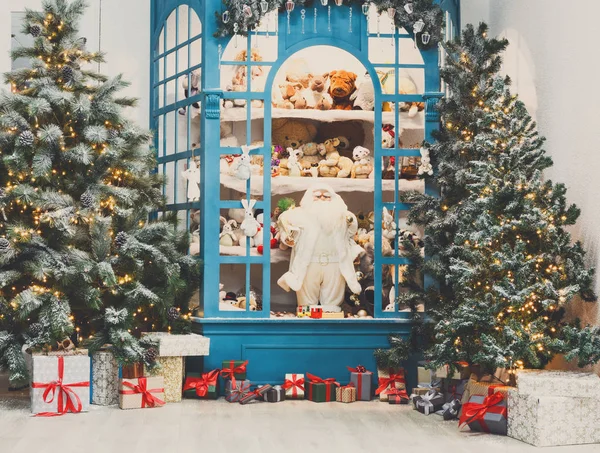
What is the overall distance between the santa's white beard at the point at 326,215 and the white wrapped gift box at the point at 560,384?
1.82 m

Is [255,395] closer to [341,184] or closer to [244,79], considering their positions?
[341,184]

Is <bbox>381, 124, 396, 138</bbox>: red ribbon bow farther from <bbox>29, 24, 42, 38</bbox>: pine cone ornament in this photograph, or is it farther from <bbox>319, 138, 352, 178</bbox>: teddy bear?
<bbox>29, 24, 42, 38</bbox>: pine cone ornament

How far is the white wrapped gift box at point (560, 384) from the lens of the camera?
461 cm

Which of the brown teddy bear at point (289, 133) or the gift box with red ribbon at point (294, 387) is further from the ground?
the brown teddy bear at point (289, 133)

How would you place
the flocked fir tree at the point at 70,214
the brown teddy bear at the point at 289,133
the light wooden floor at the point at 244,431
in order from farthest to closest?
1. the brown teddy bear at the point at 289,133
2. the flocked fir tree at the point at 70,214
3. the light wooden floor at the point at 244,431

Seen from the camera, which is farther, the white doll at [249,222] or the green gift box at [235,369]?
the white doll at [249,222]

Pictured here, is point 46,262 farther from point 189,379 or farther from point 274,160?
point 274,160

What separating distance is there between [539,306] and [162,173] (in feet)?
9.42

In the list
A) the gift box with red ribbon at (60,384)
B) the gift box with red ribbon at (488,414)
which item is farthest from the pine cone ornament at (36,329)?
the gift box with red ribbon at (488,414)

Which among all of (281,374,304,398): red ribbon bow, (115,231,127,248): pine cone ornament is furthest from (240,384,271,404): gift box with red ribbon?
(115,231,127,248): pine cone ornament

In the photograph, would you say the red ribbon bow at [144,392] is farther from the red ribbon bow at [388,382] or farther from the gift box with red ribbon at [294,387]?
the red ribbon bow at [388,382]

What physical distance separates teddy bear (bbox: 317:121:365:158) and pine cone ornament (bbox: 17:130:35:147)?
2252 millimetres

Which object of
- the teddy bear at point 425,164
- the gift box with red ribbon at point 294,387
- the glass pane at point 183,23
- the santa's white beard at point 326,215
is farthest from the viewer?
the glass pane at point 183,23

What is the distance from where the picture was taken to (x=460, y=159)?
5.71 metres
